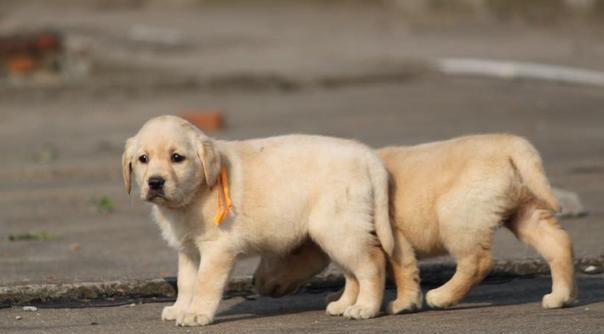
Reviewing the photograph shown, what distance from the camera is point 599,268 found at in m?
9.52

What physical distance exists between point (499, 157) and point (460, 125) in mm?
8088

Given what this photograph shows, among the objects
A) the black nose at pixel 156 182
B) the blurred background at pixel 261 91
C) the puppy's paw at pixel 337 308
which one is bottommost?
the blurred background at pixel 261 91

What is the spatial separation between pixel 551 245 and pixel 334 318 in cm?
138

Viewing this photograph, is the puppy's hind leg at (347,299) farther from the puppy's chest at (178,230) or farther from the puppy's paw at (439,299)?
the puppy's chest at (178,230)

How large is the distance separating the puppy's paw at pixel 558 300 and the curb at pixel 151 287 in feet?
4.04

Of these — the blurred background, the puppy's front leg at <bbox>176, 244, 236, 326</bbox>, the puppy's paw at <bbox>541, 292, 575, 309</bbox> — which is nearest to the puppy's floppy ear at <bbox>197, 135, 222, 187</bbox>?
the puppy's front leg at <bbox>176, 244, 236, 326</bbox>

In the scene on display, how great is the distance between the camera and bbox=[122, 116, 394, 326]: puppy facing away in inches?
322

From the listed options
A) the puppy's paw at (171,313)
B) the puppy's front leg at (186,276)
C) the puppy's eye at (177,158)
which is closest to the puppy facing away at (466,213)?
the puppy's front leg at (186,276)

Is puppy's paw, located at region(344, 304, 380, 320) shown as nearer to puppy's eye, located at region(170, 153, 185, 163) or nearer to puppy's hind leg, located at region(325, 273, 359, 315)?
puppy's hind leg, located at region(325, 273, 359, 315)

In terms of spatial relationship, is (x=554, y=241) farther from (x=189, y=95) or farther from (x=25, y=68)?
(x=25, y=68)

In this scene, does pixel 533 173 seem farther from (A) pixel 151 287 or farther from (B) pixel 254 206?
(A) pixel 151 287

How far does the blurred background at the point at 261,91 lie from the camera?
11547 mm

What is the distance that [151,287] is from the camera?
915cm

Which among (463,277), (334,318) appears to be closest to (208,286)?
(334,318)
